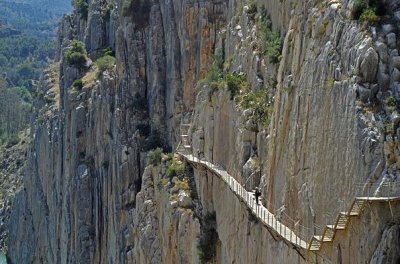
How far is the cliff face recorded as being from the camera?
2375 cm

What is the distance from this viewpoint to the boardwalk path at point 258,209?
27.4 metres

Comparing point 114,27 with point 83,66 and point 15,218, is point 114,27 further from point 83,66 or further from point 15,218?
point 15,218

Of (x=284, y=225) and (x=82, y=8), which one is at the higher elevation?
(x=82, y=8)

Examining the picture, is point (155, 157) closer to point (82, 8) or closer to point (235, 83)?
point (235, 83)

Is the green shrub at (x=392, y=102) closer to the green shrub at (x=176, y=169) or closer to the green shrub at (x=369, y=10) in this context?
the green shrub at (x=369, y=10)

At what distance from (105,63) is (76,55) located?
8127 mm

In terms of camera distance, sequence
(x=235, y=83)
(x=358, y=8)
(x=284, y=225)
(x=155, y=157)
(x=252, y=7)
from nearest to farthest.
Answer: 1. (x=358, y=8)
2. (x=284, y=225)
3. (x=235, y=83)
4. (x=252, y=7)
5. (x=155, y=157)

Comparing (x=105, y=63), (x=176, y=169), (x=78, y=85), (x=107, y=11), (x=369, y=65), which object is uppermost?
(x=107, y=11)

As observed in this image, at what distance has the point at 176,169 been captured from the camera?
160 ft

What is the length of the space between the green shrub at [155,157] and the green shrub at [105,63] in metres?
18.5

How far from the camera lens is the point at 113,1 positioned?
79.4 metres

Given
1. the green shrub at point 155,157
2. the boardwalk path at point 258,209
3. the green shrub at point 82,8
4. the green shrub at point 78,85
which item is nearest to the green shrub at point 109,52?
the green shrub at point 78,85

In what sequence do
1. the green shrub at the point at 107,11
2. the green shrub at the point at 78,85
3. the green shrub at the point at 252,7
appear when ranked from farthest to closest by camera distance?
the green shrub at the point at 107,11 → the green shrub at the point at 78,85 → the green shrub at the point at 252,7

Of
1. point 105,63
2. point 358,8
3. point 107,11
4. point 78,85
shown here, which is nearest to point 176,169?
point 358,8
